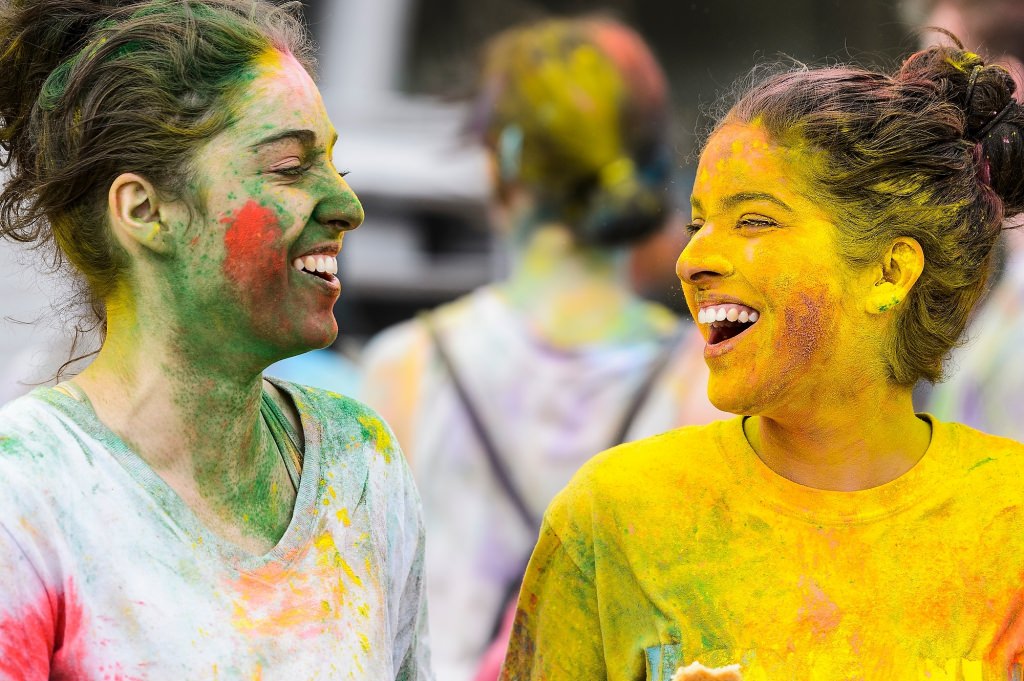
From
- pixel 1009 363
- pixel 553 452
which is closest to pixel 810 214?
pixel 1009 363

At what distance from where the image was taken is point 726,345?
2.54 metres

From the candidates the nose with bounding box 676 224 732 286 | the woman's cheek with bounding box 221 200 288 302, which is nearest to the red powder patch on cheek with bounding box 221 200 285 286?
the woman's cheek with bounding box 221 200 288 302

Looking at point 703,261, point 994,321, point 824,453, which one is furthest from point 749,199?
point 994,321

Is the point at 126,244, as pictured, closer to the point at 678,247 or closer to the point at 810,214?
the point at 810,214

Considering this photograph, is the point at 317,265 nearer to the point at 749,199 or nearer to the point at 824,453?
the point at 749,199

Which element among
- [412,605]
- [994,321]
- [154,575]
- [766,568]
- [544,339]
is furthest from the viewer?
[544,339]

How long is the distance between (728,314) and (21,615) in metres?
1.28

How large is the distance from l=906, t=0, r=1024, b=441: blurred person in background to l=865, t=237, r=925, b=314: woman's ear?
2.53 metres

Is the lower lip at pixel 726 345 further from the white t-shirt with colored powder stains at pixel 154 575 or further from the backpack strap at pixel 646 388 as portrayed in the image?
the backpack strap at pixel 646 388

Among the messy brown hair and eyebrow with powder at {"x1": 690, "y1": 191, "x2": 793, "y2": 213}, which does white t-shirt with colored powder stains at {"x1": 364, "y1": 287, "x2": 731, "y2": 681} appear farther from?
eyebrow with powder at {"x1": 690, "y1": 191, "x2": 793, "y2": 213}

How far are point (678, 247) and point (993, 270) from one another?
2919mm

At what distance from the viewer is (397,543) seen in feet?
8.40

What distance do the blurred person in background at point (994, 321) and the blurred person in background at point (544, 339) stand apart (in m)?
1.04

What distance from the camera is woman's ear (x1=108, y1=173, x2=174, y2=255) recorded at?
229 cm
